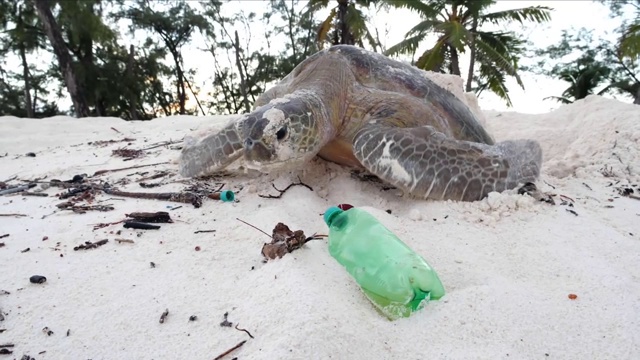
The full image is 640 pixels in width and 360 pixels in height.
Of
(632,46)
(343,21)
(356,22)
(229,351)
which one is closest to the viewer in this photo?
(229,351)

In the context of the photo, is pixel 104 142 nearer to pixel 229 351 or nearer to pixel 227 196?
pixel 227 196

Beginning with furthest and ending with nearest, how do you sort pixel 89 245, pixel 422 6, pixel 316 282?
pixel 422 6
pixel 89 245
pixel 316 282

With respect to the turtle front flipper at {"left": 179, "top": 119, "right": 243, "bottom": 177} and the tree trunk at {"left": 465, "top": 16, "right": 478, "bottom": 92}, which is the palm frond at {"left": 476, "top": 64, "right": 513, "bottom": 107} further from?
the turtle front flipper at {"left": 179, "top": 119, "right": 243, "bottom": 177}

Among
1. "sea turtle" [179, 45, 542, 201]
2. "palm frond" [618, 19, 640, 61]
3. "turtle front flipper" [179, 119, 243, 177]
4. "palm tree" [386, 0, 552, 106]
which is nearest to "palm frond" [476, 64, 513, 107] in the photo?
"palm tree" [386, 0, 552, 106]

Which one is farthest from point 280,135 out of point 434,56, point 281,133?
point 434,56

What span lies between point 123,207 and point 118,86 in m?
18.0

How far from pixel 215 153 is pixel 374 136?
1130 millimetres

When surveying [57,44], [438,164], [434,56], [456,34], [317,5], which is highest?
[317,5]

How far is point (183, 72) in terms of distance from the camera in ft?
74.0

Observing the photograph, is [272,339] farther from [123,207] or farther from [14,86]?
[14,86]

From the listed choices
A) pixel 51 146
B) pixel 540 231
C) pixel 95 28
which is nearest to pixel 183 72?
pixel 95 28

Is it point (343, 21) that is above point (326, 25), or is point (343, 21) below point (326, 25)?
above

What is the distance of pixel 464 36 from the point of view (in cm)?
1390

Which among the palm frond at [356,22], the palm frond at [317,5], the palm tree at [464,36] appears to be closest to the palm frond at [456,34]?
the palm tree at [464,36]
